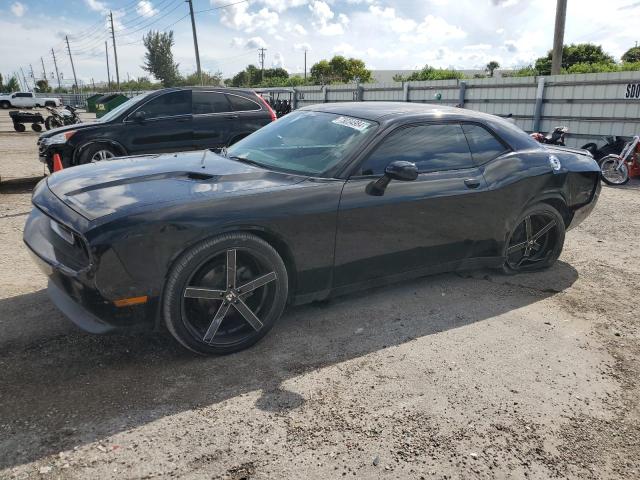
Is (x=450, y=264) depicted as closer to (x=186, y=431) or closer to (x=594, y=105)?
(x=186, y=431)

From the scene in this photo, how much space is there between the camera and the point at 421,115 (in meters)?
3.97

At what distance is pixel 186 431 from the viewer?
2.43 metres

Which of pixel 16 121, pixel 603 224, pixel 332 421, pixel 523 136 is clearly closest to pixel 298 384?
pixel 332 421

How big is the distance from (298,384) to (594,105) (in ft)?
40.0

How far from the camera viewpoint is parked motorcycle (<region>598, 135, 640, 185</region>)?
9891mm

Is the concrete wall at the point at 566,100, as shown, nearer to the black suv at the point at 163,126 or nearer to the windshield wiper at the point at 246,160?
the black suv at the point at 163,126

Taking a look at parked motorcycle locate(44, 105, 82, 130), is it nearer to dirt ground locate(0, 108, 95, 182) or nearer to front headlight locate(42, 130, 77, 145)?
dirt ground locate(0, 108, 95, 182)

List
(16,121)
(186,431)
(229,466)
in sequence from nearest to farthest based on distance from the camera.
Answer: (229,466), (186,431), (16,121)

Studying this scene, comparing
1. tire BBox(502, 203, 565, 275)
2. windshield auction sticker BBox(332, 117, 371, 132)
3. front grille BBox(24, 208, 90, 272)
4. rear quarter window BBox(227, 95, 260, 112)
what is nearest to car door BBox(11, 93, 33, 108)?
rear quarter window BBox(227, 95, 260, 112)

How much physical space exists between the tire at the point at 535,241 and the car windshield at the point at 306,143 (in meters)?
1.79

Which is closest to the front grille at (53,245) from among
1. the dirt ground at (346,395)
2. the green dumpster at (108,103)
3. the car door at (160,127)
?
the dirt ground at (346,395)

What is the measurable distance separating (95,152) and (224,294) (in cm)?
606

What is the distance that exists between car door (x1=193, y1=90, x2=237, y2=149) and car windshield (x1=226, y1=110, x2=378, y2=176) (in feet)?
15.3

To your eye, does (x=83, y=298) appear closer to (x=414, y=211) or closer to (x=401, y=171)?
(x=401, y=171)
